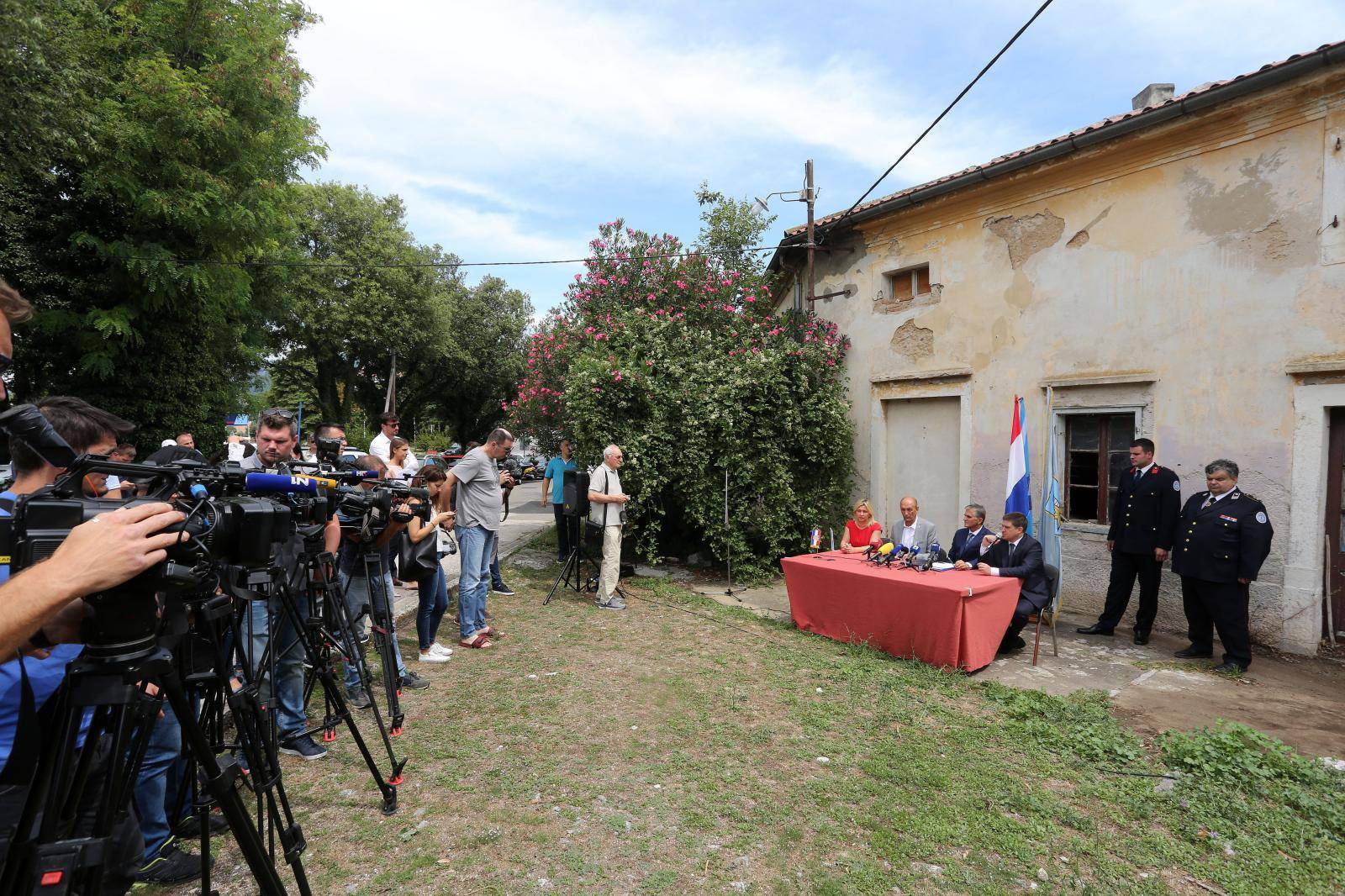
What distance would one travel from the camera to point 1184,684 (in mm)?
5066

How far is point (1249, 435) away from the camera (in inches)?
239

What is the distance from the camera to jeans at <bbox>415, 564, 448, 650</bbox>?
5224mm

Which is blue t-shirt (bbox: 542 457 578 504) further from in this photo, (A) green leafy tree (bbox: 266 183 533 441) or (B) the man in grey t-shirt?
(A) green leafy tree (bbox: 266 183 533 441)

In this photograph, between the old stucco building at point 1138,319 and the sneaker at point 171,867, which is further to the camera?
the old stucco building at point 1138,319

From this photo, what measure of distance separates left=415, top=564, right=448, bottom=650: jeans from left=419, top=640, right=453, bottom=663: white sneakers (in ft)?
0.12

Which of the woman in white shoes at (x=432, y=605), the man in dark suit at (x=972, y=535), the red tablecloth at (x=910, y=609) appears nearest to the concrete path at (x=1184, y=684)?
the red tablecloth at (x=910, y=609)

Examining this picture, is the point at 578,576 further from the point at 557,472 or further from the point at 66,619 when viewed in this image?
the point at 66,619

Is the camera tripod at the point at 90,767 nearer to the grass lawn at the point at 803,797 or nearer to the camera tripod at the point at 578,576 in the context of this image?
the grass lawn at the point at 803,797

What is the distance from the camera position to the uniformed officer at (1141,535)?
20.1 ft

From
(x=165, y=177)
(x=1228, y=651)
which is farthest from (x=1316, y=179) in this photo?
(x=165, y=177)

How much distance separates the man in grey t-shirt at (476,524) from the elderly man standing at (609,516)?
1.78 metres

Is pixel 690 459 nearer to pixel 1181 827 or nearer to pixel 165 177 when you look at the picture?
pixel 1181 827

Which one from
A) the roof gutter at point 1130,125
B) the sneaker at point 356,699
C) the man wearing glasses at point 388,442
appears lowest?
the sneaker at point 356,699

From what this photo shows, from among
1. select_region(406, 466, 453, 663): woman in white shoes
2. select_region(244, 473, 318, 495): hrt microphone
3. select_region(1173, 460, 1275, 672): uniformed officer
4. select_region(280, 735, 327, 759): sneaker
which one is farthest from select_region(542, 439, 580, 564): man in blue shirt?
select_region(1173, 460, 1275, 672): uniformed officer
